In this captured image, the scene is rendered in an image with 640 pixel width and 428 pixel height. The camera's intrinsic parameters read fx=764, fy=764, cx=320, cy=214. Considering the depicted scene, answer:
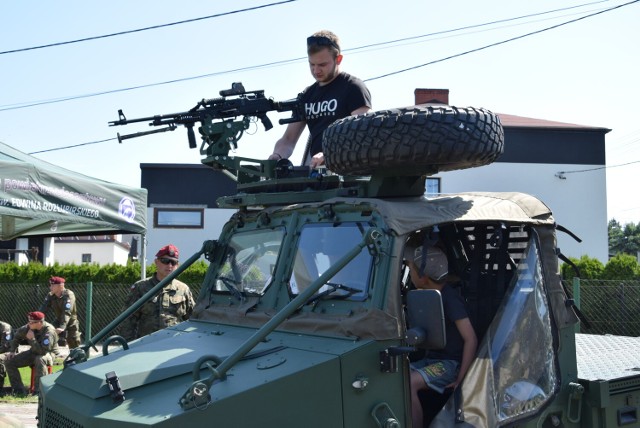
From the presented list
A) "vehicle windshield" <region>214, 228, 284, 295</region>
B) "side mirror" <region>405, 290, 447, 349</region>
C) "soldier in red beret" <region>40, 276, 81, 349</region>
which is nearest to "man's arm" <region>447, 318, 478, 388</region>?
"side mirror" <region>405, 290, 447, 349</region>

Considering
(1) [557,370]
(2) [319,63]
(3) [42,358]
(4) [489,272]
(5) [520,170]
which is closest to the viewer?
(1) [557,370]

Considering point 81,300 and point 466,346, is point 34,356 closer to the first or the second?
point 81,300

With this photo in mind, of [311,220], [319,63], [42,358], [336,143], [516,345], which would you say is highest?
[319,63]

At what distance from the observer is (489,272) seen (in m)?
4.91

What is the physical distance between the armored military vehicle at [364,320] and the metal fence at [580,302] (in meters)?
5.02

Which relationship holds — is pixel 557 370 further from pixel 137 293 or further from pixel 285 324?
pixel 137 293

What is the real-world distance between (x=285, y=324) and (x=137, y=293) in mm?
4151

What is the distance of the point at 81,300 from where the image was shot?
51.6 feet

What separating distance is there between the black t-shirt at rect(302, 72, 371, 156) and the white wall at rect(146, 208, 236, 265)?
1949cm

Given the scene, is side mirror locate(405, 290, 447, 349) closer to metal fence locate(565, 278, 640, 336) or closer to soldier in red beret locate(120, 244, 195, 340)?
soldier in red beret locate(120, 244, 195, 340)


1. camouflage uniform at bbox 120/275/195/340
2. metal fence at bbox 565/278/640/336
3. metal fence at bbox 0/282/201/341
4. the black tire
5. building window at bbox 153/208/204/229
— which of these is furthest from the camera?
building window at bbox 153/208/204/229

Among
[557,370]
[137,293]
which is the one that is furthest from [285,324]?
[137,293]

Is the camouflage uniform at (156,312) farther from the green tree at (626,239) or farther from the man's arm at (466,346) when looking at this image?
the green tree at (626,239)

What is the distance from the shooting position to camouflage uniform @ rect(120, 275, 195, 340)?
7.64 metres
